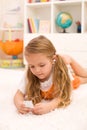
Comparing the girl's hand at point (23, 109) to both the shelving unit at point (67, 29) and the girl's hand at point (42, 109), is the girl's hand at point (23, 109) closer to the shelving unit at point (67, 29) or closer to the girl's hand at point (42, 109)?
the girl's hand at point (42, 109)

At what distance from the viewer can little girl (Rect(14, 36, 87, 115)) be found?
1180 mm

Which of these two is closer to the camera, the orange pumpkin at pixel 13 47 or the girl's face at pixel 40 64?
the girl's face at pixel 40 64

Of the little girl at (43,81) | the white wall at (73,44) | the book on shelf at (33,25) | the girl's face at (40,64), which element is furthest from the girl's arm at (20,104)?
the book on shelf at (33,25)

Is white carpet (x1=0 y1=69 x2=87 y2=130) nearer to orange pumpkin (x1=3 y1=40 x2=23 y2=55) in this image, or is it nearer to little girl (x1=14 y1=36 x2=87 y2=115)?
little girl (x1=14 y1=36 x2=87 y2=115)

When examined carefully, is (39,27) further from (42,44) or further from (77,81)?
(42,44)

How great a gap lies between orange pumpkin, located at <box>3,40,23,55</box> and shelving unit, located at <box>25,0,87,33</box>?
7.6 inches

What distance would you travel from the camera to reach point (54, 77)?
4.25ft

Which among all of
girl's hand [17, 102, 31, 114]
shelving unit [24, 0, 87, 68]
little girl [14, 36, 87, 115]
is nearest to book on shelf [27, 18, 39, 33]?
shelving unit [24, 0, 87, 68]

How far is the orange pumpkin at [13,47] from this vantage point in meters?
3.27

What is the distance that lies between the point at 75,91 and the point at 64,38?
65.4 inches

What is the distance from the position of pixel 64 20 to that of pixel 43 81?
1779mm

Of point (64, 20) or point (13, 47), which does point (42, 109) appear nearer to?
point (64, 20)

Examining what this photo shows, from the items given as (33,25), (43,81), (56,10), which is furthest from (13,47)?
(43,81)

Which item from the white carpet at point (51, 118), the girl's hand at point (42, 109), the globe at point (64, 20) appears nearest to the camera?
the white carpet at point (51, 118)
